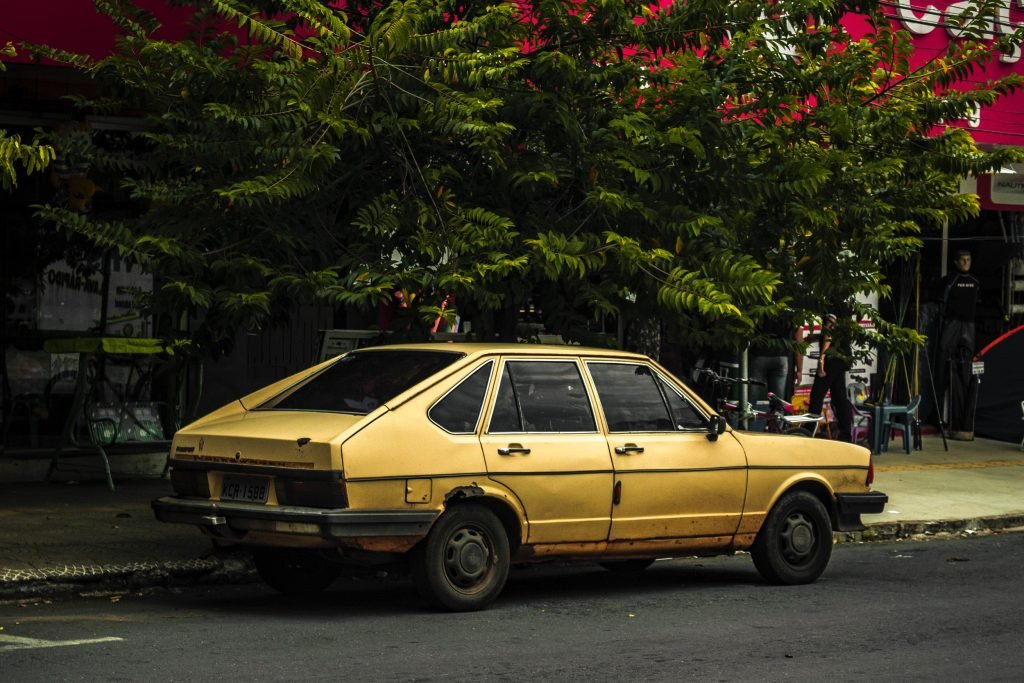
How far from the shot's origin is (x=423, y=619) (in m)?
8.38

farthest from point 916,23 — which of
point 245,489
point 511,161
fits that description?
point 245,489

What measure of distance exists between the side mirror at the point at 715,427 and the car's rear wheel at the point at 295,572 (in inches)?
97.4

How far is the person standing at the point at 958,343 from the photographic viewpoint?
20719 millimetres

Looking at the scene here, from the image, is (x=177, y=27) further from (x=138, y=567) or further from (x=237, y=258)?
(x=138, y=567)

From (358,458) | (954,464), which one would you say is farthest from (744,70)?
(954,464)

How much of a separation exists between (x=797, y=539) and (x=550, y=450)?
222 cm

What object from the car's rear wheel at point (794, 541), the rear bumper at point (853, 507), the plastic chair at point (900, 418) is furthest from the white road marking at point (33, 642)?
the plastic chair at point (900, 418)

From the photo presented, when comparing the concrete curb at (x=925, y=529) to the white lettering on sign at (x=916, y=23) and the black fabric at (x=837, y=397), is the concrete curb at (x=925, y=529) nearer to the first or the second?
the black fabric at (x=837, y=397)

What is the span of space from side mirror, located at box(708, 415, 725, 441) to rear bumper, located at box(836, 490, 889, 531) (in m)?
1.15

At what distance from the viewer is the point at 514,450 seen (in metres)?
8.77

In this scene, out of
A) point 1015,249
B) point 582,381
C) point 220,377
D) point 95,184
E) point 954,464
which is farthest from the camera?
point 1015,249

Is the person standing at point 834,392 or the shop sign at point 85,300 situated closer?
the shop sign at point 85,300

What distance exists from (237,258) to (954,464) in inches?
432

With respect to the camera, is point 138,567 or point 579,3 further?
point 579,3
